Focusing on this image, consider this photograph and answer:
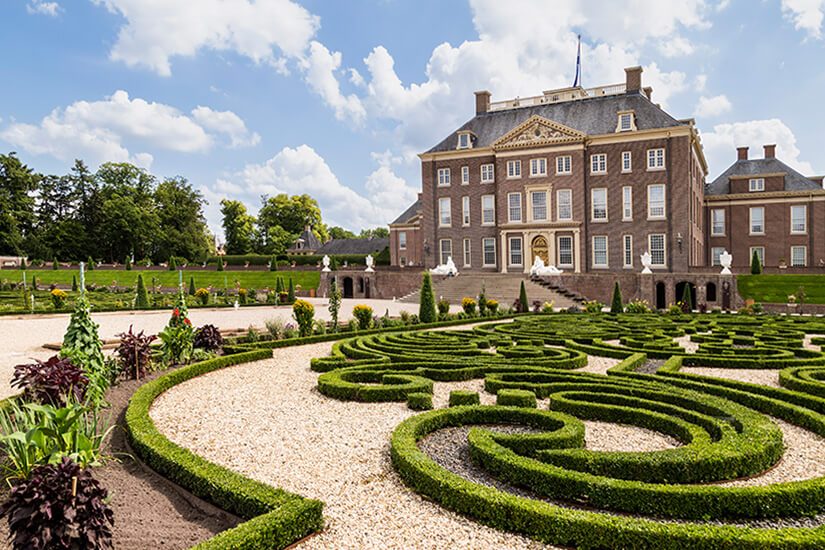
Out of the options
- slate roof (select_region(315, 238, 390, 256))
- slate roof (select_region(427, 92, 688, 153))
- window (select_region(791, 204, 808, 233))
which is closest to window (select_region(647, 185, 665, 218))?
slate roof (select_region(427, 92, 688, 153))

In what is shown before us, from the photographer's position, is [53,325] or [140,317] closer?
[53,325]

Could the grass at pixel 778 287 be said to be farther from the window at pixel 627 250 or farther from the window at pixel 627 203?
the window at pixel 627 203

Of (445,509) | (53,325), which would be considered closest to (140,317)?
(53,325)

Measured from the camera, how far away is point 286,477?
5.50 metres

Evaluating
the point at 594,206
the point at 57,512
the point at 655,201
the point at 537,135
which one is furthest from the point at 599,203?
the point at 57,512

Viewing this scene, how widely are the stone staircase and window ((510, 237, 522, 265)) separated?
194 inches

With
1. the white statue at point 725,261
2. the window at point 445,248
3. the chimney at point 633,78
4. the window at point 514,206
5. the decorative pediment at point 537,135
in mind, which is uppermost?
the chimney at point 633,78

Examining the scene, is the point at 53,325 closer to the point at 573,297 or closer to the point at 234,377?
the point at 234,377

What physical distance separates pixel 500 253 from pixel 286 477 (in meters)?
39.4

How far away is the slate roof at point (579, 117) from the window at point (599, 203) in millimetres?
4655

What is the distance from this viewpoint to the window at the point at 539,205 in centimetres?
4238

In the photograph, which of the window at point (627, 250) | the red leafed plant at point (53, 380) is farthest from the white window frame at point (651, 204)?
the red leafed plant at point (53, 380)

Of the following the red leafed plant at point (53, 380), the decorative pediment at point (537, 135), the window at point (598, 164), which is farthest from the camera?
the window at point (598, 164)

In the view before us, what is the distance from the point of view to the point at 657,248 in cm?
3950
